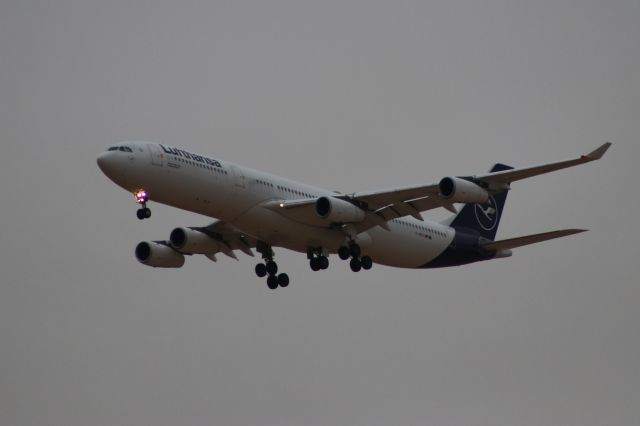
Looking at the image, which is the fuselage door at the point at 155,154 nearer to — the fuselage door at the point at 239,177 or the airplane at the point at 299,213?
the airplane at the point at 299,213

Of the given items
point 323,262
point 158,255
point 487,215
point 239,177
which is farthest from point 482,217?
point 158,255

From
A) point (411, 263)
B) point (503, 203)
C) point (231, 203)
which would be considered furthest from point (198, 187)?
point (503, 203)

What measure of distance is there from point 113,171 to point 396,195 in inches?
483

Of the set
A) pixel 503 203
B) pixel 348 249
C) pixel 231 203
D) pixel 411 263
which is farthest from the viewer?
pixel 503 203

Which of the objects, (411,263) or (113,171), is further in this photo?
(411,263)

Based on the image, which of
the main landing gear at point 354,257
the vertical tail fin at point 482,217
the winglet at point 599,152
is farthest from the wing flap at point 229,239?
the winglet at point 599,152

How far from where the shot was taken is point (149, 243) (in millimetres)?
56469

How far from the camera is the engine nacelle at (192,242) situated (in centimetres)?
5500

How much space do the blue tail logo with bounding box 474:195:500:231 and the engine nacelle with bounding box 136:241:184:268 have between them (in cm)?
1615

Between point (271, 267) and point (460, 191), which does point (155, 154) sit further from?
point (460, 191)

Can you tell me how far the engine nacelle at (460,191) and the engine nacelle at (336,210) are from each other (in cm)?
429

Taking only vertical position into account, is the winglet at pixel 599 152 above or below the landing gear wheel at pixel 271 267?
below

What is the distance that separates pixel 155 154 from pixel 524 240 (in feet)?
59.7

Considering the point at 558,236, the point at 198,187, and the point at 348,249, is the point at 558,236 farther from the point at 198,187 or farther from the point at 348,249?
the point at 198,187
